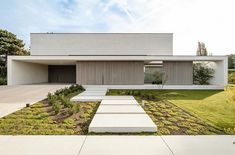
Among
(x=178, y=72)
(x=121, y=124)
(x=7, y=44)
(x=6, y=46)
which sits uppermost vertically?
(x=7, y=44)

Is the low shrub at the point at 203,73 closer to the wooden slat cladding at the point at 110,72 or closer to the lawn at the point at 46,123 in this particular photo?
the wooden slat cladding at the point at 110,72

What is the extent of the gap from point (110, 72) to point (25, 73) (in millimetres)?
9311

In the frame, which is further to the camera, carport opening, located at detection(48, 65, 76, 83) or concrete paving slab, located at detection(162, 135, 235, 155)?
carport opening, located at detection(48, 65, 76, 83)

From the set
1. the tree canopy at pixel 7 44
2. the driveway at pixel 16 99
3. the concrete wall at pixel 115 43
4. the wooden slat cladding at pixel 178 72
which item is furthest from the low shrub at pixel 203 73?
the tree canopy at pixel 7 44

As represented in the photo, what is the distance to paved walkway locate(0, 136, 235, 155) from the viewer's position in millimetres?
2930

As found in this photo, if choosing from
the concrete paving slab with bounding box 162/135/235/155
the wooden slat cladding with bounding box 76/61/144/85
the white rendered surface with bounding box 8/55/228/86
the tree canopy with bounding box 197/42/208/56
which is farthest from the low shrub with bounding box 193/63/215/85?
the tree canopy with bounding box 197/42/208/56

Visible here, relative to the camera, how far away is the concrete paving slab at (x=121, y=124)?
3.99 meters

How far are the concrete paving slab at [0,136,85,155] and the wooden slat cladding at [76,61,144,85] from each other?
13.5 meters

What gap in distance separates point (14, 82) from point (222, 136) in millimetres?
17849

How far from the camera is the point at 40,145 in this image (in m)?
3.21

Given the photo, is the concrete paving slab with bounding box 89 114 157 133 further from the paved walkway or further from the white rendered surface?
the white rendered surface

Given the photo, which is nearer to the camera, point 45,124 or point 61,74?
point 45,124

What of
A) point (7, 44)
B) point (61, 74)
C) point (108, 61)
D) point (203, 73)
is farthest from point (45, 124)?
point (7, 44)

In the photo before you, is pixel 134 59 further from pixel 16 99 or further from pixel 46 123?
pixel 46 123
